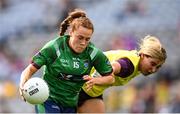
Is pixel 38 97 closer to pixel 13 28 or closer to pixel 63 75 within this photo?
pixel 63 75

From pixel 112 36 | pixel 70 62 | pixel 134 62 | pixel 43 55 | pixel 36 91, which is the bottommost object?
pixel 112 36

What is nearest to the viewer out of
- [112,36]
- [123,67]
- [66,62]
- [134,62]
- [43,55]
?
[43,55]

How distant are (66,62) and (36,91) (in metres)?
0.49

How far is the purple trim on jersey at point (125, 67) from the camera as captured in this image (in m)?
7.86

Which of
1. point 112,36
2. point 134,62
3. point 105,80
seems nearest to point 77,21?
point 105,80

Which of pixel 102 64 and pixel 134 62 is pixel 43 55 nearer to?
pixel 102 64

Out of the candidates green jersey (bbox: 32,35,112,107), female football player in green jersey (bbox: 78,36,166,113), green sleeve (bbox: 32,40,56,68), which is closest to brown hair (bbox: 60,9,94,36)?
green jersey (bbox: 32,35,112,107)

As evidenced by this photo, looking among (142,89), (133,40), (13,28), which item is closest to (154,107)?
(142,89)

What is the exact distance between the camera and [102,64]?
7.57 metres

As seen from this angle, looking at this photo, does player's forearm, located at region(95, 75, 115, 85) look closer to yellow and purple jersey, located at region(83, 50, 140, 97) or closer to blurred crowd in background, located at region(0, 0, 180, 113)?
yellow and purple jersey, located at region(83, 50, 140, 97)

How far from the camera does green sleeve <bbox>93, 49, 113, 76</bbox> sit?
24.7 feet

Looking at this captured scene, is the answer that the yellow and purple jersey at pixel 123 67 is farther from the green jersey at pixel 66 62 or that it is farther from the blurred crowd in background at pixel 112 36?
the blurred crowd in background at pixel 112 36

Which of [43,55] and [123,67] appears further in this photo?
[123,67]

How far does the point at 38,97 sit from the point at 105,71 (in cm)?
79
